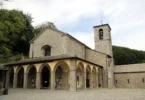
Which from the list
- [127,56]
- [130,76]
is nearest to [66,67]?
[130,76]

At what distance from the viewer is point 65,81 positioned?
19.4m

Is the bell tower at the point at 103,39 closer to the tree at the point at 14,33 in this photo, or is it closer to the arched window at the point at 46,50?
the arched window at the point at 46,50

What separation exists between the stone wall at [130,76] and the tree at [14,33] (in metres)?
20.3

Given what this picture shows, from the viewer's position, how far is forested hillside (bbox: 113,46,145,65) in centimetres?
4519

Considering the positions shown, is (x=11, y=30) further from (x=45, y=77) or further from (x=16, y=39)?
(x=45, y=77)

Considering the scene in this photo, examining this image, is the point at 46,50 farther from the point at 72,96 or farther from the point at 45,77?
the point at 72,96

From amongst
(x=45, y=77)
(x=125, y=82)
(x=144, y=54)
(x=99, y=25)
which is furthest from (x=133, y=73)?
(x=144, y=54)

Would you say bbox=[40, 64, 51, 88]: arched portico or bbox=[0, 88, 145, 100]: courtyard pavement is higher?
bbox=[40, 64, 51, 88]: arched portico

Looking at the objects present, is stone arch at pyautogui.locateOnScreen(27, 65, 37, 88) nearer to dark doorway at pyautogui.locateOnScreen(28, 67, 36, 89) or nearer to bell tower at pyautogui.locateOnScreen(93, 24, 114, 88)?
dark doorway at pyautogui.locateOnScreen(28, 67, 36, 89)

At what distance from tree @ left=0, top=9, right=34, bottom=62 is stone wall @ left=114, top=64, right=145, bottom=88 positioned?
799 inches

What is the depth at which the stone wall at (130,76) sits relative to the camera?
2657 cm

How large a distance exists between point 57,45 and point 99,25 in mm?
11389

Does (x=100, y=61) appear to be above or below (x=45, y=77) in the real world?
above

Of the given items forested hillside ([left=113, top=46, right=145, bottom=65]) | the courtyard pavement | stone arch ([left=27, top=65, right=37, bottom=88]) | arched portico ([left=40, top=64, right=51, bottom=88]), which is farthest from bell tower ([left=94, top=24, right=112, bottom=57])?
forested hillside ([left=113, top=46, right=145, bottom=65])
